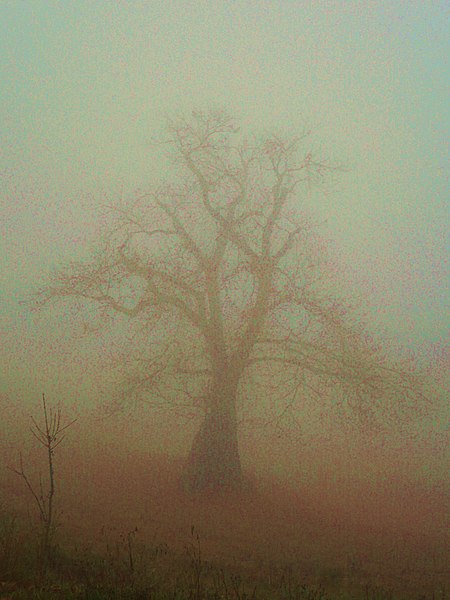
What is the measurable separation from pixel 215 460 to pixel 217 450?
0.30 metres

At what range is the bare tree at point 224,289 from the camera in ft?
54.5

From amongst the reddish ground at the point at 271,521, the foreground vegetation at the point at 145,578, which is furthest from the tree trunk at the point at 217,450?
the foreground vegetation at the point at 145,578

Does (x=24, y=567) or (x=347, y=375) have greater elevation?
(x=347, y=375)

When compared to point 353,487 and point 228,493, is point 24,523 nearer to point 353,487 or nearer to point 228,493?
point 228,493

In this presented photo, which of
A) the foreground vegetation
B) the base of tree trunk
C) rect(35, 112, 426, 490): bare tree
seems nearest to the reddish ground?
the foreground vegetation

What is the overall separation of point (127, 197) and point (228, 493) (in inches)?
390

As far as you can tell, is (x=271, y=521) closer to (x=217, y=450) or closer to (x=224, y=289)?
(x=217, y=450)

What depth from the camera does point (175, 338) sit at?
16.9 metres

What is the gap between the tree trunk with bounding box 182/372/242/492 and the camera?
55.0 ft

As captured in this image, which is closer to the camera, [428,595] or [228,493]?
[428,595]

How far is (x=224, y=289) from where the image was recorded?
56.8ft

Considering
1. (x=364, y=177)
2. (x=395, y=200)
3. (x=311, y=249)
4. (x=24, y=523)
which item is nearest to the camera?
(x=24, y=523)

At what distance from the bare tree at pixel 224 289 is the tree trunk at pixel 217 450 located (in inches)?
1.2

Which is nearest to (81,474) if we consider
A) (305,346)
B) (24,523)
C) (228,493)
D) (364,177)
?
(228,493)
